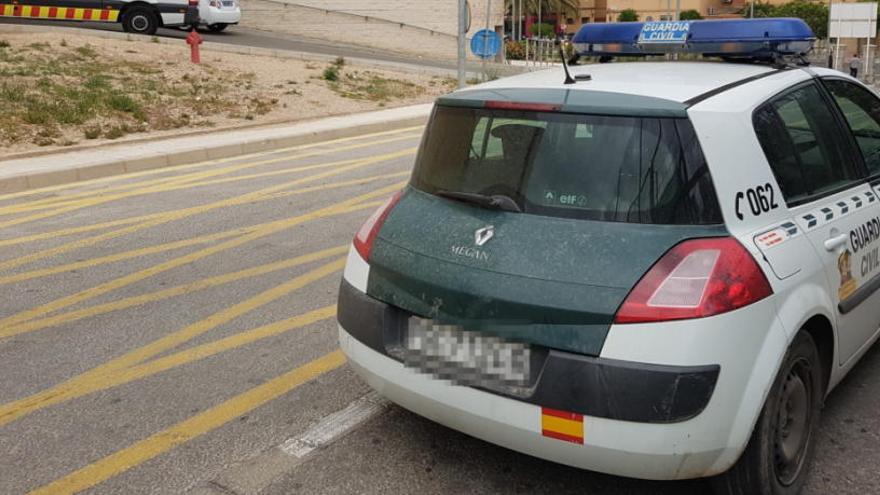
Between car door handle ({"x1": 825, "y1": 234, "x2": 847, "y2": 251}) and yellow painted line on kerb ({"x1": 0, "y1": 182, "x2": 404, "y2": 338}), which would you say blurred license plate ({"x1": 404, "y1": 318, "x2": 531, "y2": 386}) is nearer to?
car door handle ({"x1": 825, "y1": 234, "x2": 847, "y2": 251})

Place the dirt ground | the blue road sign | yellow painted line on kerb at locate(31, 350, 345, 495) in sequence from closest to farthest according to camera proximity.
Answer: yellow painted line on kerb at locate(31, 350, 345, 495), the dirt ground, the blue road sign

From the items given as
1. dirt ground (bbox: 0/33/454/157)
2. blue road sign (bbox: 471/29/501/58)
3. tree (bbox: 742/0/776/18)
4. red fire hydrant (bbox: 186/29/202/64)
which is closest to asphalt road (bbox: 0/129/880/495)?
dirt ground (bbox: 0/33/454/157)

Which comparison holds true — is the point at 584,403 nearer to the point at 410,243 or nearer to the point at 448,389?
the point at 448,389

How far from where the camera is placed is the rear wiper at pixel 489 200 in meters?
3.05

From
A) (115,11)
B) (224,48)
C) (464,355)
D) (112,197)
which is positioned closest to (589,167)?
(464,355)

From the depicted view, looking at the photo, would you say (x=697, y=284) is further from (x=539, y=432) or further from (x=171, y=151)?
(x=171, y=151)

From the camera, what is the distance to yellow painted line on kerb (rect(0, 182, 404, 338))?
17.7 feet

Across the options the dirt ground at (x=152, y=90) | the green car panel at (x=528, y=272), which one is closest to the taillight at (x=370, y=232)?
the green car panel at (x=528, y=272)

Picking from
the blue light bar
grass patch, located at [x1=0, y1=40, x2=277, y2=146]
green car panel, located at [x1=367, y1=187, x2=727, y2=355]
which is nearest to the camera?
green car panel, located at [x1=367, y1=187, x2=727, y2=355]

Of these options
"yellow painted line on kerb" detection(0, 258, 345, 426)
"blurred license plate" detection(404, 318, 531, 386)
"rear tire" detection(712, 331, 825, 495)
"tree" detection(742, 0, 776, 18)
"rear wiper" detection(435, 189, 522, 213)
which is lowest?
"yellow painted line on kerb" detection(0, 258, 345, 426)

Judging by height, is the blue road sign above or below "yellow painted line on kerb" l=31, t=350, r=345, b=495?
above

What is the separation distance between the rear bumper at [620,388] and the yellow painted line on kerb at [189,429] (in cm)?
166

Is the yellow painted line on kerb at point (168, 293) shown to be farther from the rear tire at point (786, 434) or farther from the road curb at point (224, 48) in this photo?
the road curb at point (224, 48)

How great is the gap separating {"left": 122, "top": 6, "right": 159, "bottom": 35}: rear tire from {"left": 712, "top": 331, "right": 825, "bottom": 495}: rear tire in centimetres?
2362
